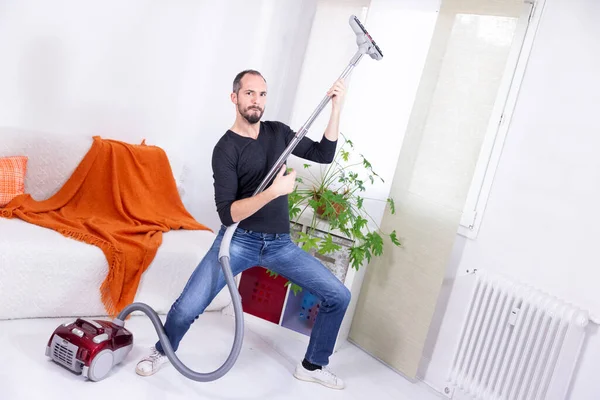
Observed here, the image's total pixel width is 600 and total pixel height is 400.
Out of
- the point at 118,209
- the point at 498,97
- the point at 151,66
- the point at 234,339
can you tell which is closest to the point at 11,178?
the point at 118,209

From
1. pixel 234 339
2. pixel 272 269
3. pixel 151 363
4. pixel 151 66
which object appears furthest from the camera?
pixel 151 66

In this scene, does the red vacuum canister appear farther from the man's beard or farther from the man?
the man's beard

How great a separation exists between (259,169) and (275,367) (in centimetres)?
93

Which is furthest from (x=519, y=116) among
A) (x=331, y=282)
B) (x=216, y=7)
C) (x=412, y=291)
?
(x=216, y=7)

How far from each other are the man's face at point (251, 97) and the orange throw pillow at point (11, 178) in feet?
3.94

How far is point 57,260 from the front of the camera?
2549 mm

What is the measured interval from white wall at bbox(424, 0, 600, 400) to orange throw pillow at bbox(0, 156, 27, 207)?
2120 mm

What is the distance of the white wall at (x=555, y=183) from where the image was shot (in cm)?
243

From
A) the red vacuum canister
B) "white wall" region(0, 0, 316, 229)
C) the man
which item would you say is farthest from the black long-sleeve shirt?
"white wall" region(0, 0, 316, 229)

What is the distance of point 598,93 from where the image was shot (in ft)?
8.05

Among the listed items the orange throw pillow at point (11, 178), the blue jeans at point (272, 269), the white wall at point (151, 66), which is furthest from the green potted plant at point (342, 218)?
the orange throw pillow at point (11, 178)

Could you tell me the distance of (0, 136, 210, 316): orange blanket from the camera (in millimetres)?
2729

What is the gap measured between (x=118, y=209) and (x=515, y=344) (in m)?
1.98

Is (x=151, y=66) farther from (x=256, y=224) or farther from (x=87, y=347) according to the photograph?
(x=87, y=347)
